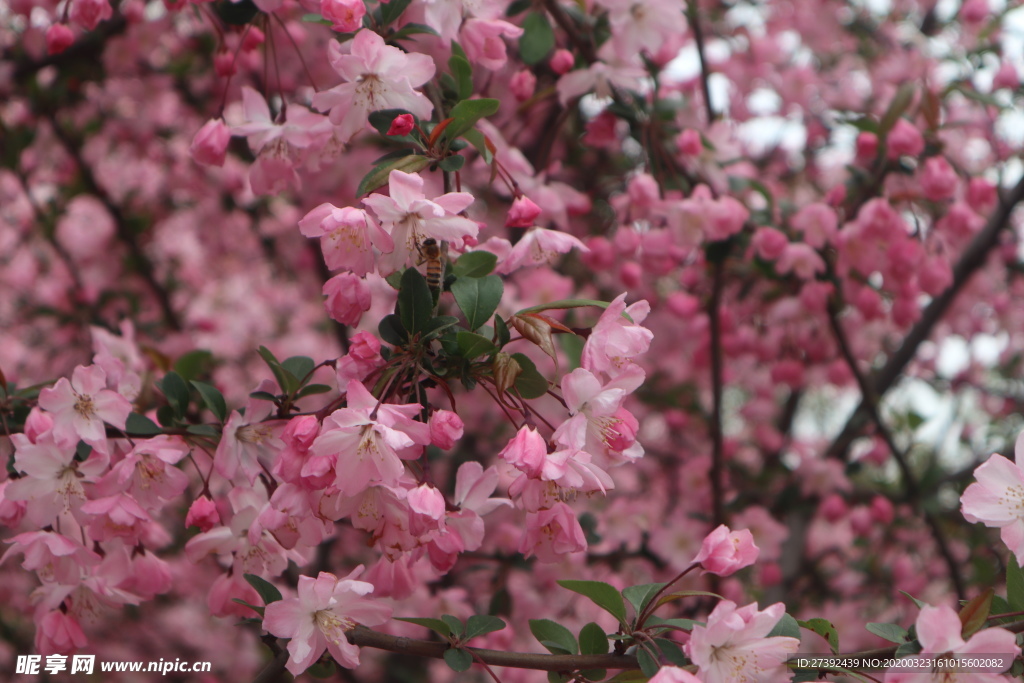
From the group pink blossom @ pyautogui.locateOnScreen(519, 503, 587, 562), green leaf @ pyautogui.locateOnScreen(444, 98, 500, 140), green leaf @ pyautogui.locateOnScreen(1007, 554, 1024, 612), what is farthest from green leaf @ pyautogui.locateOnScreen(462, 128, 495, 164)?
green leaf @ pyautogui.locateOnScreen(1007, 554, 1024, 612)

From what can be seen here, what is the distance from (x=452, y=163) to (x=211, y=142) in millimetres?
527

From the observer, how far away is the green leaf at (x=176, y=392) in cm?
132

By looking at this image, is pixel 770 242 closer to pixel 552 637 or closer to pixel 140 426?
pixel 552 637

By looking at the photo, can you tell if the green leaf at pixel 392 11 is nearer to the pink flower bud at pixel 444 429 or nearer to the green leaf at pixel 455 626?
the pink flower bud at pixel 444 429

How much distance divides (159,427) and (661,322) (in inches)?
78.7

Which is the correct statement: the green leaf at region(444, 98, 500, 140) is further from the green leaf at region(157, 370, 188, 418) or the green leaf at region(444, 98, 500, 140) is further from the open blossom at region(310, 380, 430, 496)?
the green leaf at region(157, 370, 188, 418)

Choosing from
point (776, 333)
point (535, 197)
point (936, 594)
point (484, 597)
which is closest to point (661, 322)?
point (776, 333)

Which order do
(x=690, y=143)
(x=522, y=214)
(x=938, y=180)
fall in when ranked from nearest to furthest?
(x=522, y=214), (x=690, y=143), (x=938, y=180)

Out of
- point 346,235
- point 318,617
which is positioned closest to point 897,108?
point 346,235

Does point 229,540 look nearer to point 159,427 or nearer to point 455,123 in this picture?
point 159,427

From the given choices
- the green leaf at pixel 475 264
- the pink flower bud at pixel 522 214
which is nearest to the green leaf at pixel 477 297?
the green leaf at pixel 475 264

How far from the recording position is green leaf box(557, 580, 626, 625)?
1.04 meters

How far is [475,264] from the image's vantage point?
3.76ft

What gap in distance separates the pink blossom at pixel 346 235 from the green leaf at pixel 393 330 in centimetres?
8
